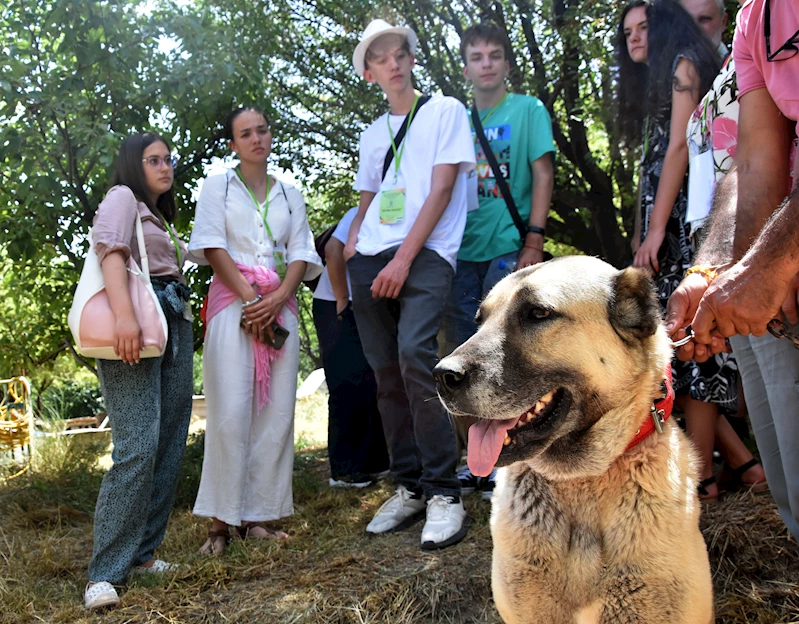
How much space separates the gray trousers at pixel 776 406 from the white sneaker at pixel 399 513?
2.02 meters

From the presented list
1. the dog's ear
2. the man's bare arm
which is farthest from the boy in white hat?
the man's bare arm

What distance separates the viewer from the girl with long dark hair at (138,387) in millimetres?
3479

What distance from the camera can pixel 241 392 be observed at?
4113 mm

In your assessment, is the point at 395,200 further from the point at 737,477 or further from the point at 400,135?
the point at 737,477

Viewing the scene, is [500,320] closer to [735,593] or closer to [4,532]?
[735,593]

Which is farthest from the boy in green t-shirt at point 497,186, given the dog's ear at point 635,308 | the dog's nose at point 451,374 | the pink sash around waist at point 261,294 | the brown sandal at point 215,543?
the dog's nose at point 451,374

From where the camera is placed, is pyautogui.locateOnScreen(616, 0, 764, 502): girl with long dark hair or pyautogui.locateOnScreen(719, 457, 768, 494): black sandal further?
pyautogui.locateOnScreen(719, 457, 768, 494): black sandal

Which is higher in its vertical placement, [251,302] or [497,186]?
[497,186]

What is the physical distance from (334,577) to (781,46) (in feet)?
9.60

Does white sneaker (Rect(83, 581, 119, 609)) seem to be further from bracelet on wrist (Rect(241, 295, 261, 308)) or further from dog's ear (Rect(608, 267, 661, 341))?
dog's ear (Rect(608, 267, 661, 341))

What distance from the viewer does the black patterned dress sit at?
3744mm

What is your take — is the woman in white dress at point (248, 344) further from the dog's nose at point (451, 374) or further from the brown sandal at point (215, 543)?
the dog's nose at point (451, 374)

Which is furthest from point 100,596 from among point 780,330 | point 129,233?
point 780,330

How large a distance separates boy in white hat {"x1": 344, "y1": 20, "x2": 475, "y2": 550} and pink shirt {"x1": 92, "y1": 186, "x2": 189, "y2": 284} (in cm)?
106
